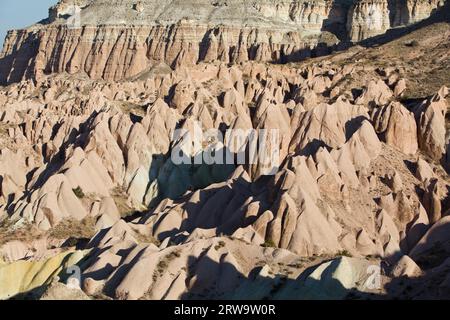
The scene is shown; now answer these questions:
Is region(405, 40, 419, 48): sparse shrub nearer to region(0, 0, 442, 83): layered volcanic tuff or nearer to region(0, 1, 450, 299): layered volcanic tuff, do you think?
region(0, 1, 450, 299): layered volcanic tuff

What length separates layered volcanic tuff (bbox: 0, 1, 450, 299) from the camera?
33500 millimetres

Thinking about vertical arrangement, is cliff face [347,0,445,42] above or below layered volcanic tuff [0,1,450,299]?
above

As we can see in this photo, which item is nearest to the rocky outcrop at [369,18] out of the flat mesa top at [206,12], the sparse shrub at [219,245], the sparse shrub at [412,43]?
the flat mesa top at [206,12]

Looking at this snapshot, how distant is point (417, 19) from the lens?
14788 cm

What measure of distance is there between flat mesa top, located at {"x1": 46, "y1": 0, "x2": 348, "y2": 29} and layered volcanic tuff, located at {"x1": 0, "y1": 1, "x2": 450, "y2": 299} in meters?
64.0

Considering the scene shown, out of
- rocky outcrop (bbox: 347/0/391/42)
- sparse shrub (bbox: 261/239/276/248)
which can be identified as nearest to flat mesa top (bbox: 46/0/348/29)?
rocky outcrop (bbox: 347/0/391/42)

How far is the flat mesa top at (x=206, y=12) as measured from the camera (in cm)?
15912

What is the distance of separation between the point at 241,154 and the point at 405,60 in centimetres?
3310

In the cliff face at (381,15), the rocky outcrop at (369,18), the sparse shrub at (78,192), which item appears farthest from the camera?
the rocky outcrop at (369,18)

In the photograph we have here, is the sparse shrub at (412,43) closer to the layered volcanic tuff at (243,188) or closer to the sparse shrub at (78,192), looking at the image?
the layered volcanic tuff at (243,188)

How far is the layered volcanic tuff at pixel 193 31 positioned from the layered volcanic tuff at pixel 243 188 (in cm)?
5402

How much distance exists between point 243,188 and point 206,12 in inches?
4570

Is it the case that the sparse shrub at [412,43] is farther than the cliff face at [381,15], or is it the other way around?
the cliff face at [381,15]
